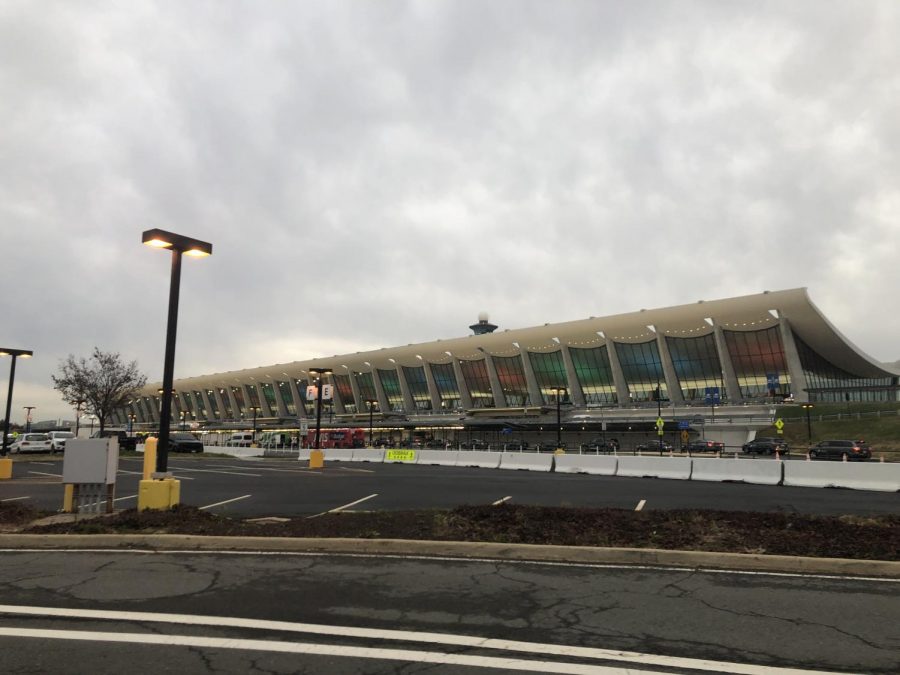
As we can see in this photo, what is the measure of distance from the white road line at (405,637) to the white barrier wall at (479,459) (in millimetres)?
27502

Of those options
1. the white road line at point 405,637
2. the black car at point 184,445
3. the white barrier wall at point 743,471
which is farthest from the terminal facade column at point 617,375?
the white road line at point 405,637

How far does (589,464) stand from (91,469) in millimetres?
20658

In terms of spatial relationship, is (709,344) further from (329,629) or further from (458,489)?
(329,629)

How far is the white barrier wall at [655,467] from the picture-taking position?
23734mm

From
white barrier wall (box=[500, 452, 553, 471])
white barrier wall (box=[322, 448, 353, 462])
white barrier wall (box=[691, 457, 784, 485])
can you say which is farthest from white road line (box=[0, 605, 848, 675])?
white barrier wall (box=[322, 448, 353, 462])

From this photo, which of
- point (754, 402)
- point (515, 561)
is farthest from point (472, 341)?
point (515, 561)

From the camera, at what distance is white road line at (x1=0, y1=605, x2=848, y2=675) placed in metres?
4.58

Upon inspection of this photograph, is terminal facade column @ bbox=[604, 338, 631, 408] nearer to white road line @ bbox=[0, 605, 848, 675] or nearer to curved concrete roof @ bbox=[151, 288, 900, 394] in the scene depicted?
curved concrete roof @ bbox=[151, 288, 900, 394]

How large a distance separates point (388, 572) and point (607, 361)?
81973 mm

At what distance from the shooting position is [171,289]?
12.6 meters

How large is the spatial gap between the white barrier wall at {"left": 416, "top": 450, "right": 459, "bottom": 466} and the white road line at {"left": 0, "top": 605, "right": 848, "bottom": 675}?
30.3 meters

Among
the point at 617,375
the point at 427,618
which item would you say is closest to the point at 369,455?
the point at 427,618

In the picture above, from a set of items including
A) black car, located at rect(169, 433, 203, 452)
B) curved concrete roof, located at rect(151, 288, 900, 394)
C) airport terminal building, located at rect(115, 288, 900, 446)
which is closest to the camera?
black car, located at rect(169, 433, 203, 452)

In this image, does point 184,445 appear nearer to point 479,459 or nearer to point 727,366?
point 479,459
